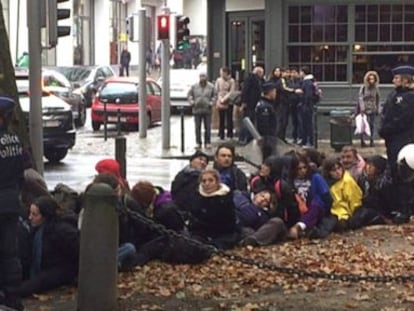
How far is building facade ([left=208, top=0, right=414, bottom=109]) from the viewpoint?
97.1ft

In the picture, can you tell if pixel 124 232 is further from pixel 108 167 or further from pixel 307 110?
pixel 307 110

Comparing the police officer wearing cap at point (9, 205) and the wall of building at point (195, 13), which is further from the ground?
the wall of building at point (195, 13)

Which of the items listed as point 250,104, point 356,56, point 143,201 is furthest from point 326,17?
point 143,201

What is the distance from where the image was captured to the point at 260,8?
30.4 metres

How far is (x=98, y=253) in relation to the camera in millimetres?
7898

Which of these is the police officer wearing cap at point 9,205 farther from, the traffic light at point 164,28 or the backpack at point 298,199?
the traffic light at point 164,28

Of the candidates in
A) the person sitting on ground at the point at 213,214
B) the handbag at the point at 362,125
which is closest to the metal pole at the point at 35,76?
the person sitting on ground at the point at 213,214

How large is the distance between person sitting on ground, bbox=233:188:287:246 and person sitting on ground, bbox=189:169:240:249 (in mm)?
311

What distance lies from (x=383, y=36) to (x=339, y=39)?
1.23m

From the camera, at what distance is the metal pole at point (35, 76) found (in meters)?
13.5

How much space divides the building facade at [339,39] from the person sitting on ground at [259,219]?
59.4 feet

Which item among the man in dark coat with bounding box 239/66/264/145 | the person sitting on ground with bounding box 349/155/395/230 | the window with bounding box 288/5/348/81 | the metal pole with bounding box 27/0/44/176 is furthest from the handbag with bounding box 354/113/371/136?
the metal pole with bounding box 27/0/44/176

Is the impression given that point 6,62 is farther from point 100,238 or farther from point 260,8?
point 260,8

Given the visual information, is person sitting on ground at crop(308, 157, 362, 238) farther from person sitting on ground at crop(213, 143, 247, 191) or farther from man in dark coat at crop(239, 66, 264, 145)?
man in dark coat at crop(239, 66, 264, 145)
